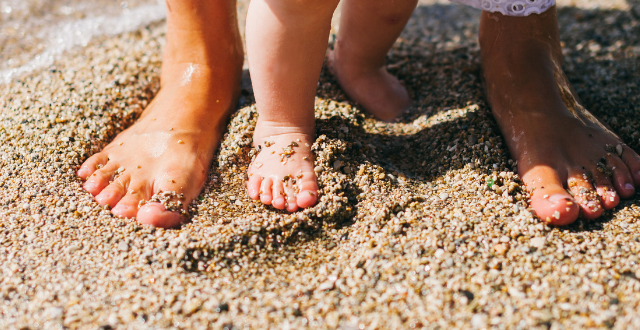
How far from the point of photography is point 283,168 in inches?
60.7

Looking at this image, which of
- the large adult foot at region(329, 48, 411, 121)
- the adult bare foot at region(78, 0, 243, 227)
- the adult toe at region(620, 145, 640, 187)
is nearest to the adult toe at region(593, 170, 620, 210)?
the adult toe at region(620, 145, 640, 187)

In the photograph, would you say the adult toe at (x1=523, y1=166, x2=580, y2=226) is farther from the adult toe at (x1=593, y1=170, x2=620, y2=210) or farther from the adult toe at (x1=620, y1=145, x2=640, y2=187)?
the adult toe at (x1=620, y1=145, x2=640, y2=187)

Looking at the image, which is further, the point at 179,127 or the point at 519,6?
the point at 179,127

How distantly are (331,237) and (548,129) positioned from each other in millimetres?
880

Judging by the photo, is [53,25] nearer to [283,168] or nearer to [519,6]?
[283,168]

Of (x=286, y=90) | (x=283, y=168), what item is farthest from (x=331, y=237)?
(x=286, y=90)

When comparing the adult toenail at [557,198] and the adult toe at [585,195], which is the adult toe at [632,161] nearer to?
the adult toe at [585,195]

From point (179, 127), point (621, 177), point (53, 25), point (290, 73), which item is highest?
point (290, 73)

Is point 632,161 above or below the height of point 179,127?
below

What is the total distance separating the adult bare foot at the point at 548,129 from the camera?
145 centimetres

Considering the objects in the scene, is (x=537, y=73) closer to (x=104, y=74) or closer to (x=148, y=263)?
(x=148, y=263)

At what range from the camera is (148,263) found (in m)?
1.28

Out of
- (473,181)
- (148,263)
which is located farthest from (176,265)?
(473,181)

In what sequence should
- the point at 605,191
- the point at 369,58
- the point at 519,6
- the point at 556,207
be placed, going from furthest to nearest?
the point at 369,58 → the point at 519,6 → the point at 605,191 → the point at 556,207
